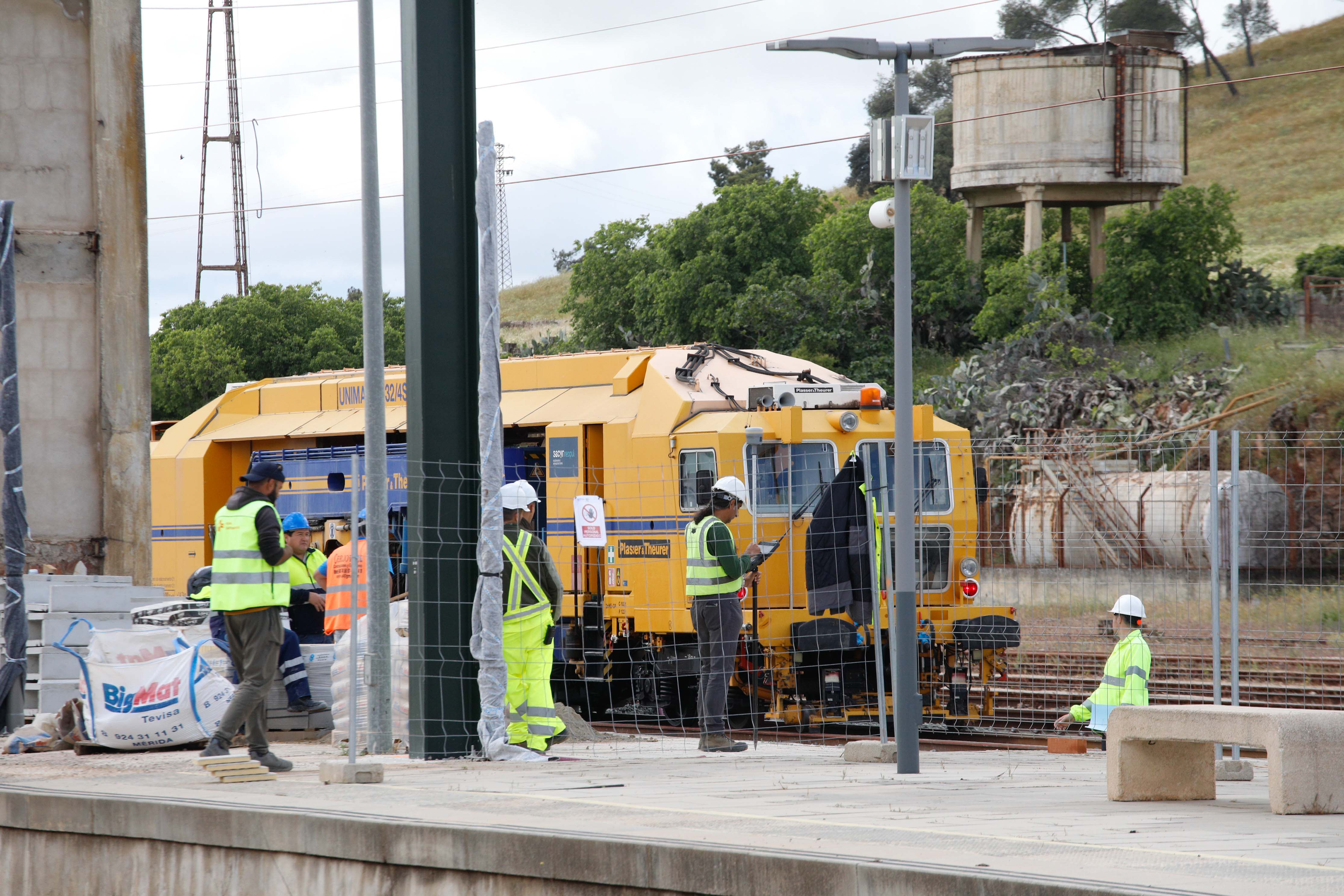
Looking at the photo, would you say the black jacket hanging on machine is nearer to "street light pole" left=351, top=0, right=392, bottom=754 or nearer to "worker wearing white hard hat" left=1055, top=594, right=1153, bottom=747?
"worker wearing white hard hat" left=1055, top=594, right=1153, bottom=747

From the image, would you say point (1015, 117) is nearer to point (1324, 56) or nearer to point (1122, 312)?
point (1122, 312)

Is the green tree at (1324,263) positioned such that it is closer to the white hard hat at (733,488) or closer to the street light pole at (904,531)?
the white hard hat at (733,488)

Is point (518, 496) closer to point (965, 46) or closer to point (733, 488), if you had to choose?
point (733, 488)

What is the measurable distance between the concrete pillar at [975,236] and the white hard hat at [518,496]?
107 feet

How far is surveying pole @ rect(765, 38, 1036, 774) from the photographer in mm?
9164

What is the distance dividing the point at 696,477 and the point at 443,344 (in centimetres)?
421

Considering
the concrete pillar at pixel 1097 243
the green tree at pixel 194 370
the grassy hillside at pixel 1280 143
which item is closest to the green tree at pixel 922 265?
the concrete pillar at pixel 1097 243

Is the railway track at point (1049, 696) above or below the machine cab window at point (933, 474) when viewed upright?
below

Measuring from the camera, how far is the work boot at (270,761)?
9.09 metres

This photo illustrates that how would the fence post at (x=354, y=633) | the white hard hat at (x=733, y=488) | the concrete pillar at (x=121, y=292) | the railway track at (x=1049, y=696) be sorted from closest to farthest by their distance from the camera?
1. the fence post at (x=354, y=633)
2. the white hard hat at (x=733, y=488)
3. the railway track at (x=1049, y=696)
4. the concrete pillar at (x=121, y=292)

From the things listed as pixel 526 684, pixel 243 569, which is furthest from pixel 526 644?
pixel 243 569

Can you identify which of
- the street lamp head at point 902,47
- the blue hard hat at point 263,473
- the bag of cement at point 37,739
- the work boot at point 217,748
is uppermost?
the street lamp head at point 902,47

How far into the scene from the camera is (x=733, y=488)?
11.8 metres

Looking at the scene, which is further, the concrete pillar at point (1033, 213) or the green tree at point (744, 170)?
the green tree at point (744, 170)
